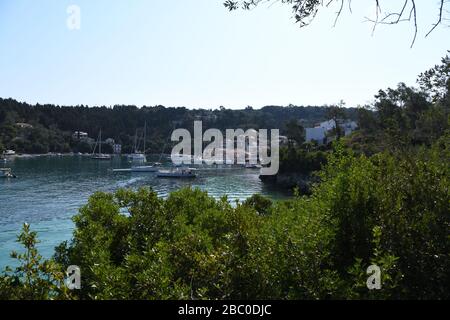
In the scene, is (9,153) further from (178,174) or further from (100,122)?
(178,174)

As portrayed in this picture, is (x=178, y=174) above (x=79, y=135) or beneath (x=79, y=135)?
beneath

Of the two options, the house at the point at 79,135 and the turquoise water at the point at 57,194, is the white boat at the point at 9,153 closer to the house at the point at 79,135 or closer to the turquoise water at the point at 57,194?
the house at the point at 79,135

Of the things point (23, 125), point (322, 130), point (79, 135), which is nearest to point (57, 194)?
point (322, 130)

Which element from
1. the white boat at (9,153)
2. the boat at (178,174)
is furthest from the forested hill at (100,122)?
the boat at (178,174)

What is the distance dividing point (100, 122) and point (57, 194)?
335ft

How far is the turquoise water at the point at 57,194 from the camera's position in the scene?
2575 centimetres

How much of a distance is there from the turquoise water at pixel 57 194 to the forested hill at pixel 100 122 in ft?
174

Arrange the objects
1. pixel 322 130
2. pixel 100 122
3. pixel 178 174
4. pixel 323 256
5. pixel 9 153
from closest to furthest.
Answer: pixel 323 256 < pixel 178 174 < pixel 322 130 < pixel 9 153 < pixel 100 122

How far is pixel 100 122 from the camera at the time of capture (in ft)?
464

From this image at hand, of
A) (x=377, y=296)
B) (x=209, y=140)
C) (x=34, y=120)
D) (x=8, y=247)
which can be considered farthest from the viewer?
(x=34, y=120)

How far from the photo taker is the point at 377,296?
3.68 meters
